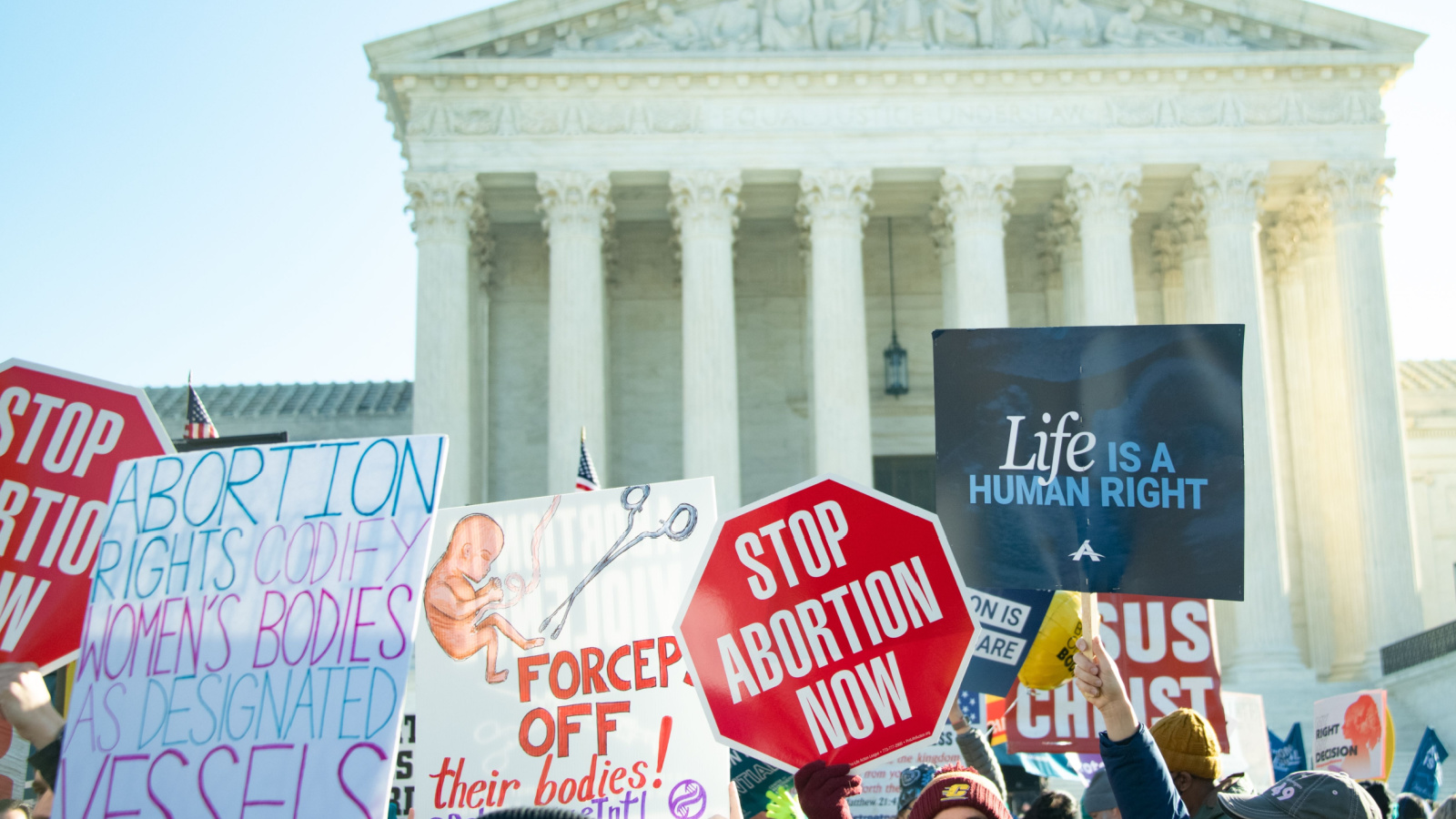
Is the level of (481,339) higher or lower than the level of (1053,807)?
higher

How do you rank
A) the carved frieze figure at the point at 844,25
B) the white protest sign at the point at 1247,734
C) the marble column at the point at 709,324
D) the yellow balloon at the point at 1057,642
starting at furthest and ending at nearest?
the carved frieze figure at the point at 844,25 < the marble column at the point at 709,324 < the white protest sign at the point at 1247,734 < the yellow balloon at the point at 1057,642

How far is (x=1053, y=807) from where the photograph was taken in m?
7.19

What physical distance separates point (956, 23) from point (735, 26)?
4.82 meters

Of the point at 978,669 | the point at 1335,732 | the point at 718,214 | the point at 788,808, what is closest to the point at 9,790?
the point at 788,808

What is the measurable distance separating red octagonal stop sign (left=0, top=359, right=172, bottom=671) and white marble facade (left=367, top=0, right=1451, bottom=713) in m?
22.2

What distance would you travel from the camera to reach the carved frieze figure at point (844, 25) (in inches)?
1252

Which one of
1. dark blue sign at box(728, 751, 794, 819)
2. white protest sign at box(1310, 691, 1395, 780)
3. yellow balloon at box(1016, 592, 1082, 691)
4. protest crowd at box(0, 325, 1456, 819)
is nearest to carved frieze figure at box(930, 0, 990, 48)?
white protest sign at box(1310, 691, 1395, 780)

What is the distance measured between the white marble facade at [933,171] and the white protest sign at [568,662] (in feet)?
71.0

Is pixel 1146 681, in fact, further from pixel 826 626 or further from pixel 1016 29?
pixel 1016 29

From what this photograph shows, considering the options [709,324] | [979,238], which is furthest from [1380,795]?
[979,238]

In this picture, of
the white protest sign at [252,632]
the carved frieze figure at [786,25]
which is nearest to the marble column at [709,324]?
the carved frieze figure at [786,25]

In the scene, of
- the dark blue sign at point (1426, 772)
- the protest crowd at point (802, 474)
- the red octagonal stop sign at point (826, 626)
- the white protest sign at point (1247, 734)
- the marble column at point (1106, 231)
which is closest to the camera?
the protest crowd at point (802, 474)

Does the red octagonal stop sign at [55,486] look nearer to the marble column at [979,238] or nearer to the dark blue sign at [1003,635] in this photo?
the dark blue sign at [1003,635]

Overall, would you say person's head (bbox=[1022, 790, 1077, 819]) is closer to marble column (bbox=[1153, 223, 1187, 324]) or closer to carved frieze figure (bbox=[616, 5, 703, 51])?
carved frieze figure (bbox=[616, 5, 703, 51])
